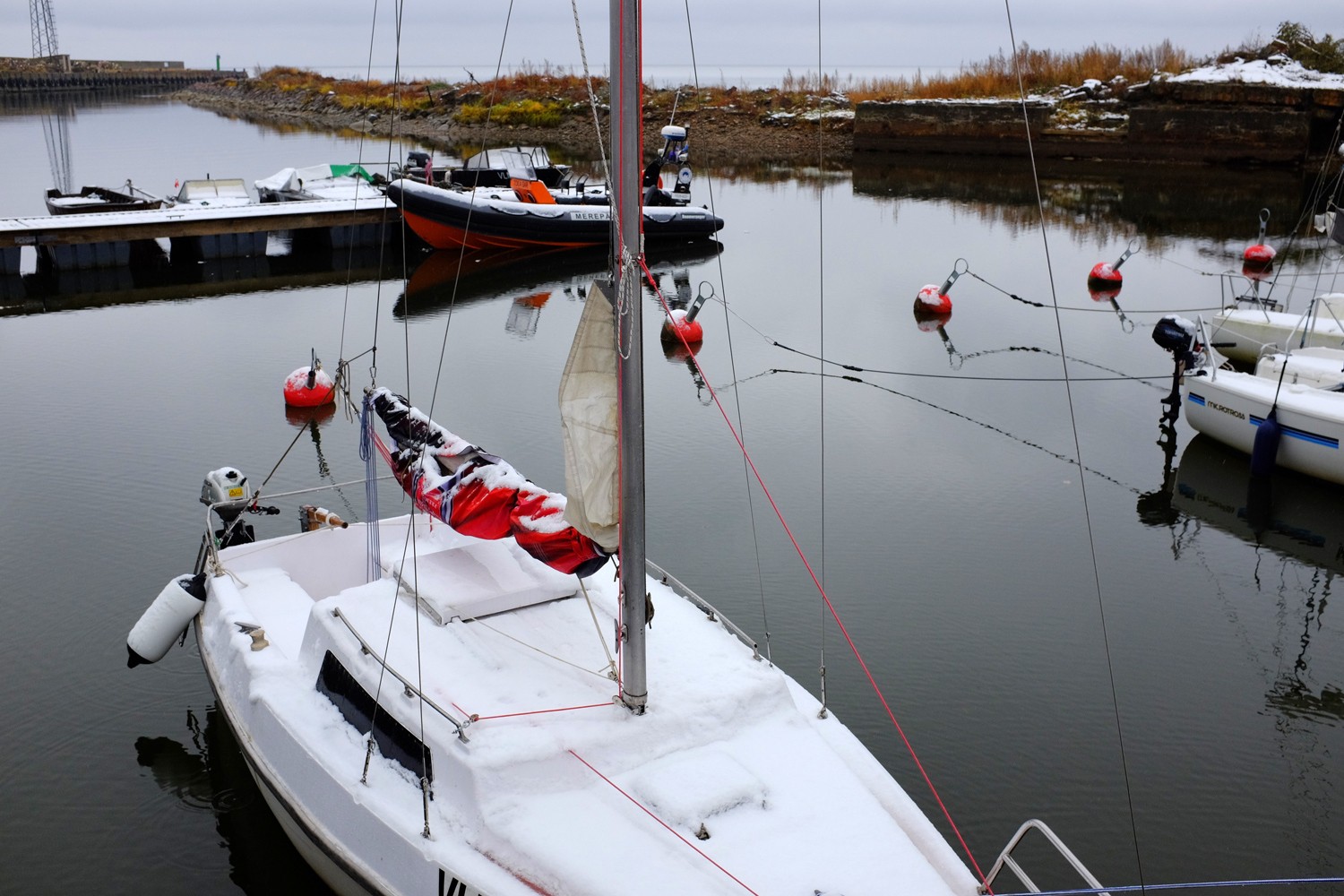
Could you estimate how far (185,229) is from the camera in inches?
1071

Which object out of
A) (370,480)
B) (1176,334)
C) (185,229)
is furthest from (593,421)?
(185,229)

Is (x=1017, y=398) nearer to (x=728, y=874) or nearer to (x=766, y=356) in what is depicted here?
(x=766, y=356)

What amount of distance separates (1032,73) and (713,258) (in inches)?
1171

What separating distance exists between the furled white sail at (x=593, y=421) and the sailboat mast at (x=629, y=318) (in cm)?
14

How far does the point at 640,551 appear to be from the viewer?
6.03 m

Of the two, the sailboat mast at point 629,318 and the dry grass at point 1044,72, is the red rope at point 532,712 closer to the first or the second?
the sailboat mast at point 629,318

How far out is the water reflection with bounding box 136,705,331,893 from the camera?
24.5 ft

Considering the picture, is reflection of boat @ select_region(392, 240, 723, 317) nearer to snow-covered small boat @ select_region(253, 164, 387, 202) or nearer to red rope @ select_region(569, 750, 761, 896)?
snow-covered small boat @ select_region(253, 164, 387, 202)

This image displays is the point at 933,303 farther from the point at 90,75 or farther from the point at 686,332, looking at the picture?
the point at 90,75

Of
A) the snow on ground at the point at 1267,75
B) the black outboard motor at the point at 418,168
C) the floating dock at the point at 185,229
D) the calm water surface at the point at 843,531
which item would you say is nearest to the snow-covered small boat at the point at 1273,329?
the calm water surface at the point at 843,531

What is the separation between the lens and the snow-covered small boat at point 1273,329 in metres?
17.0

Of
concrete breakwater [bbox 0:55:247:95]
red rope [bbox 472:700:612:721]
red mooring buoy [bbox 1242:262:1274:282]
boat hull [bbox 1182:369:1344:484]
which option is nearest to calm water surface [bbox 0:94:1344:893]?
boat hull [bbox 1182:369:1344:484]

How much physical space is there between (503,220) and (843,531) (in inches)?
717

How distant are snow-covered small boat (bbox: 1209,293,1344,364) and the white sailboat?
1276 centimetres
